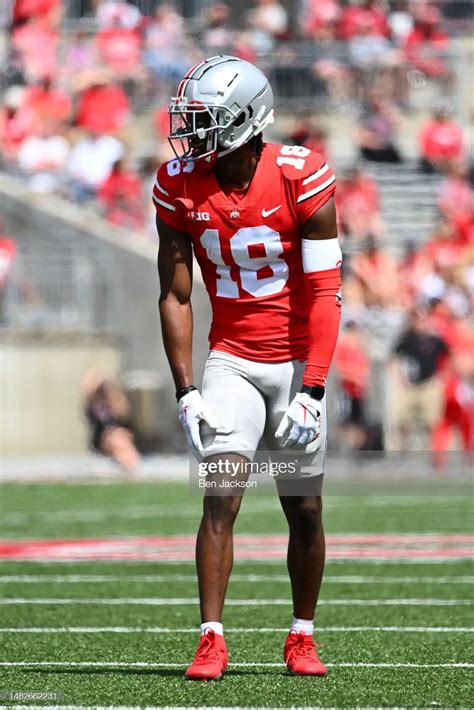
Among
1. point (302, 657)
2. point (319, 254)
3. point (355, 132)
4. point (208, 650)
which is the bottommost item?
point (355, 132)

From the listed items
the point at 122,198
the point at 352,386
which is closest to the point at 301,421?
the point at 352,386

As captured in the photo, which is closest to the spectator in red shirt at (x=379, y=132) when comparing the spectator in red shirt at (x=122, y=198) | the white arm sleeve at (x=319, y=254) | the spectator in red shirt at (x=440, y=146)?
the spectator in red shirt at (x=440, y=146)

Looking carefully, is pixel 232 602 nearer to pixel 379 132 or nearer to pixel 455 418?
pixel 455 418

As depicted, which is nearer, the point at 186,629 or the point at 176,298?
the point at 176,298

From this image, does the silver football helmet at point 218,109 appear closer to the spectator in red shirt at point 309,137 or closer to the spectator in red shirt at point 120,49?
the spectator in red shirt at point 309,137

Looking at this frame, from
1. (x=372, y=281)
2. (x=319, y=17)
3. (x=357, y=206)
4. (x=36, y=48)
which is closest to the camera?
(x=372, y=281)

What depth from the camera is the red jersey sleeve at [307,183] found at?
17.6ft

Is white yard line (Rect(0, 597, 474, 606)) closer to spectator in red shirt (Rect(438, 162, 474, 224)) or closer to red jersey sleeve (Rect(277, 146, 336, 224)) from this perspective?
red jersey sleeve (Rect(277, 146, 336, 224))

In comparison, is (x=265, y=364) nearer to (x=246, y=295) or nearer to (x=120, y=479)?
(x=246, y=295)

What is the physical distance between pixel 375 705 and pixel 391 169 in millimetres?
16604

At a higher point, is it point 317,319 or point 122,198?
point 317,319

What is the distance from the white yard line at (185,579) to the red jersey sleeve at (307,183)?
3.21 m

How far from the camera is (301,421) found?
5.29m

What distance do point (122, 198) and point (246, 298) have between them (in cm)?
1436
